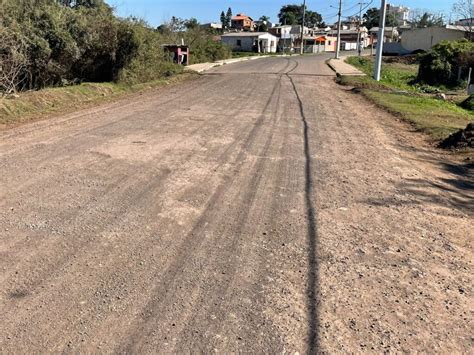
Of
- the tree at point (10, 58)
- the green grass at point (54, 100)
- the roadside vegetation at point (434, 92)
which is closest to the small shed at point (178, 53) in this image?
the roadside vegetation at point (434, 92)

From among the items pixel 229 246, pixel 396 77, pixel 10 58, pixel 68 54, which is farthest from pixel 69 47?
pixel 396 77

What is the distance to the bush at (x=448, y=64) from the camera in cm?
2959

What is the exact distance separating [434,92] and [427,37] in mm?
42371

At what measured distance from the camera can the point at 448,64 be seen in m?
29.8

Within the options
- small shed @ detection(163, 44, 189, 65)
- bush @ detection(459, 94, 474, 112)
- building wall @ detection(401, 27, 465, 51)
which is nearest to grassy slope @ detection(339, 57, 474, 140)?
bush @ detection(459, 94, 474, 112)

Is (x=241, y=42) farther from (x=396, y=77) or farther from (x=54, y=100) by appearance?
(x=54, y=100)

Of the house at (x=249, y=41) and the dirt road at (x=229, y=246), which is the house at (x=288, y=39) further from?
the dirt road at (x=229, y=246)

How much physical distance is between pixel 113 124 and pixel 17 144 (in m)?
2.65

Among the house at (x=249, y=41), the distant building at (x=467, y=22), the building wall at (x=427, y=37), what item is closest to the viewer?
the distant building at (x=467, y=22)

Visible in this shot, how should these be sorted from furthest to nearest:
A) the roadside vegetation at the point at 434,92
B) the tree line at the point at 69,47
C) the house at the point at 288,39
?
the house at the point at 288,39 → the roadside vegetation at the point at 434,92 → the tree line at the point at 69,47

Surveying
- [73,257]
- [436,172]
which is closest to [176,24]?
[436,172]

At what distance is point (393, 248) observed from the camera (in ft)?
16.6

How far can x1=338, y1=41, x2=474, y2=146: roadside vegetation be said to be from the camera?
45.9 ft

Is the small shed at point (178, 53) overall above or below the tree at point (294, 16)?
below
